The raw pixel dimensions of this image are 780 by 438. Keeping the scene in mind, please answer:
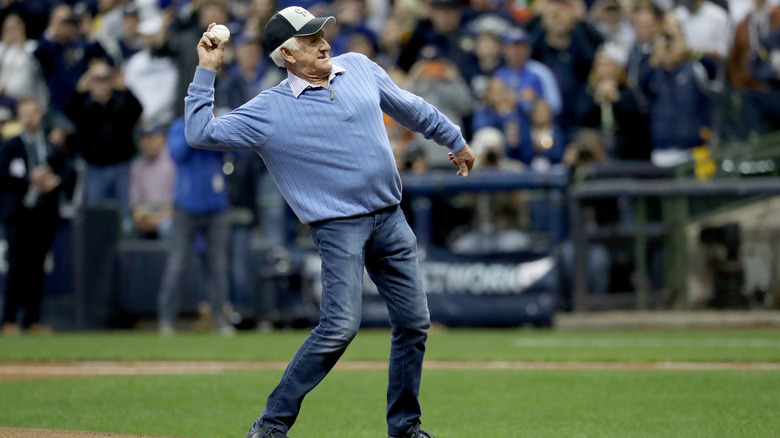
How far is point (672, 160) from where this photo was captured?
14469mm

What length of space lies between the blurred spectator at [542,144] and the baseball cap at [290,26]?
9.02 meters

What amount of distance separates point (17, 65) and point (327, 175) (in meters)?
12.3

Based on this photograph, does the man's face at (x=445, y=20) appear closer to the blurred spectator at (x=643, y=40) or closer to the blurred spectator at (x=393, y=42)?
the blurred spectator at (x=393, y=42)

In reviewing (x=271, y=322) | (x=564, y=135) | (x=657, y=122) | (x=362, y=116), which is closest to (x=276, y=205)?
(x=271, y=322)

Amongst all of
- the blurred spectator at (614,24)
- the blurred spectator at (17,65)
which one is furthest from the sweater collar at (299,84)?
the blurred spectator at (17,65)

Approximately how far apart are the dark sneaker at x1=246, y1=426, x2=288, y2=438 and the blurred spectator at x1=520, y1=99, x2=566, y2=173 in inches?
362

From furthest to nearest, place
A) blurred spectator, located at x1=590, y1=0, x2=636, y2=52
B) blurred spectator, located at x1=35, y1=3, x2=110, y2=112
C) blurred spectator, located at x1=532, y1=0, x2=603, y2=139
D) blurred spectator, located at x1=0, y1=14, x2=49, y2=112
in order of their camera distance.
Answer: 1. blurred spectator, located at x1=35, y1=3, x2=110, y2=112
2. blurred spectator, located at x1=0, y1=14, x2=49, y2=112
3. blurred spectator, located at x1=590, y1=0, x2=636, y2=52
4. blurred spectator, located at x1=532, y1=0, x2=603, y2=139

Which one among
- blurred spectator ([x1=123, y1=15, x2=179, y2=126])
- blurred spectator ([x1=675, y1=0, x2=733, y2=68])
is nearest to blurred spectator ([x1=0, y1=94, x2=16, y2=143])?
blurred spectator ([x1=123, y1=15, x2=179, y2=126])

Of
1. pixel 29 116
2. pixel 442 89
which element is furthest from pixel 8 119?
pixel 442 89

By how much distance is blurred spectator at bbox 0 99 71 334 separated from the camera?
14.5 meters

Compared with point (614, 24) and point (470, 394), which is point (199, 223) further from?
point (470, 394)

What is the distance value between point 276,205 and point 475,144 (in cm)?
268

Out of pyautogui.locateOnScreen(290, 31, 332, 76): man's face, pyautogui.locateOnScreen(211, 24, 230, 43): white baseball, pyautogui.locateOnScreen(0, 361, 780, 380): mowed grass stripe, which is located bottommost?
pyautogui.locateOnScreen(0, 361, 780, 380): mowed grass stripe

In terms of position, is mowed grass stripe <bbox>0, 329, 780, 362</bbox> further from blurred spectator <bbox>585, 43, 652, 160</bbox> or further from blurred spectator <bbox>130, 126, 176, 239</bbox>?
blurred spectator <bbox>585, 43, 652, 160</bbox>
